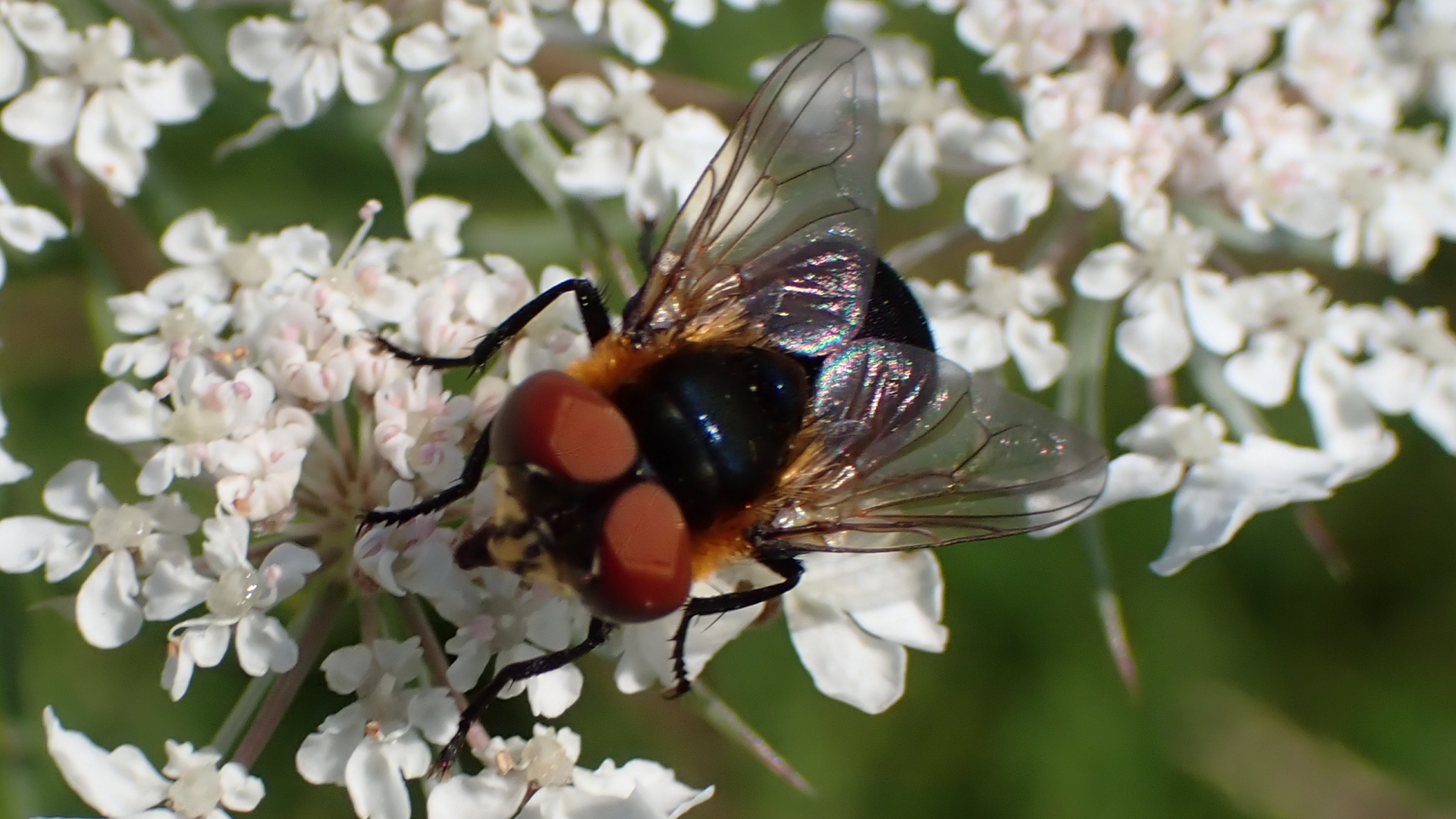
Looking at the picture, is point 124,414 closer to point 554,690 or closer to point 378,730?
point 378,730

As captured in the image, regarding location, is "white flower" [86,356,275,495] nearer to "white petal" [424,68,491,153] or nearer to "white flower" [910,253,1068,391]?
"white petal" [424,68,491,153]

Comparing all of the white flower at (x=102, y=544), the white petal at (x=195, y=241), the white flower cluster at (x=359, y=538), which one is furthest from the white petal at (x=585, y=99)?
the white flower at (x=102, y=544)

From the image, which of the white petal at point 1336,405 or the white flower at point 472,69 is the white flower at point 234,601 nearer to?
the white flower at point 472,69

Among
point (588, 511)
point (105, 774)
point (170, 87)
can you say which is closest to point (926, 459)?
point (588, 511)

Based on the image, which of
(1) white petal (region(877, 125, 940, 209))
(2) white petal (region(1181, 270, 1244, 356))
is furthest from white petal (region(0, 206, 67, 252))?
(2) white petal (region(1181, 270, 1244, 356))

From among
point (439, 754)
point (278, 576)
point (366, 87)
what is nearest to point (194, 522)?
point (278, 576)

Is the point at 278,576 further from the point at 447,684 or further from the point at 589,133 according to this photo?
the point at 589,133
